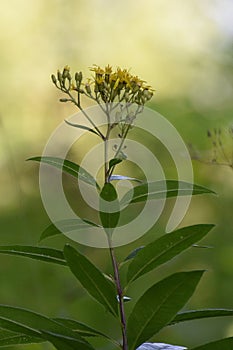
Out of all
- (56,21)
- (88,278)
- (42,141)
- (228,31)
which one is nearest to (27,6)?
(56,21)

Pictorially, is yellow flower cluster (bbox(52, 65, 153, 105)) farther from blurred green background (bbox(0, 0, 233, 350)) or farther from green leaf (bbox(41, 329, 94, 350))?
blurred green background (bbox(0, 0, 233, 350))

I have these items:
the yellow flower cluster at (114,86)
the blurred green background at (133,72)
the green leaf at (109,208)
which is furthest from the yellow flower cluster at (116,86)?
the blurred green background at (133,72)

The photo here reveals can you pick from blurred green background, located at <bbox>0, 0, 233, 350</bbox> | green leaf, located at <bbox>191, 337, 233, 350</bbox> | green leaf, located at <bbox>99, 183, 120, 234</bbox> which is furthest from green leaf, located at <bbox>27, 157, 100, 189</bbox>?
blurred green background, located at <bbox>0, 0, 233, 350</bbox>

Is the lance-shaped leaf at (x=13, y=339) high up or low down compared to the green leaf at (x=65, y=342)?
down

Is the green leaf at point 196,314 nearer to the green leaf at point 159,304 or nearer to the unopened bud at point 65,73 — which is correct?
the green leaf at point 159,304

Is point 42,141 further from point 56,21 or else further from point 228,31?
point 228,31

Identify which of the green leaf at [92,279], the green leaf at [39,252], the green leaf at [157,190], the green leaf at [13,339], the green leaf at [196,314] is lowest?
the green leaf at [13,339]
